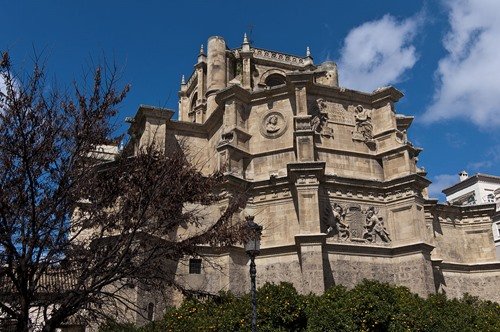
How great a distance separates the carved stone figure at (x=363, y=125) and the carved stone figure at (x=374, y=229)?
153 inches

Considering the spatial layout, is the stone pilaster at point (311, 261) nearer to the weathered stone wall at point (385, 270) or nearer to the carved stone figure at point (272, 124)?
the weathered stone wall at point (385, 270)

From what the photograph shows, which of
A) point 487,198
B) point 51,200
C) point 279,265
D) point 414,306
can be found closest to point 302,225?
point 279,265

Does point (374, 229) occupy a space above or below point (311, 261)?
above

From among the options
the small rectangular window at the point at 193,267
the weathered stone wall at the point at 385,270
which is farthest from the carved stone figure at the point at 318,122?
the small rectangular window at the point at 193,267

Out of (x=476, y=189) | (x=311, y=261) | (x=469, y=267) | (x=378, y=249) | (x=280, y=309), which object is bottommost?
(x=280, y=309)

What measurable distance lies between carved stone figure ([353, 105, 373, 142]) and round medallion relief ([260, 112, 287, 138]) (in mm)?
3431

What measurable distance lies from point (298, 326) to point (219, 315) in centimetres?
239

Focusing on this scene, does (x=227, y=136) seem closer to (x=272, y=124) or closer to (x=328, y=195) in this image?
(x=272, y=124)

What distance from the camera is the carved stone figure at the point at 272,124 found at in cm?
2292

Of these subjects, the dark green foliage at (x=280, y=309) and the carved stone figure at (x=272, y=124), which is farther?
the carved stone figure at (x=272, y=124)

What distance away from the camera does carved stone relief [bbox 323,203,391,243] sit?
20828mm

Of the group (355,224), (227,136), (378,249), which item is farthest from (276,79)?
(378,249)

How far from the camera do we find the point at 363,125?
943 inches

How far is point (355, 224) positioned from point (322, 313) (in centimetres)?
663
